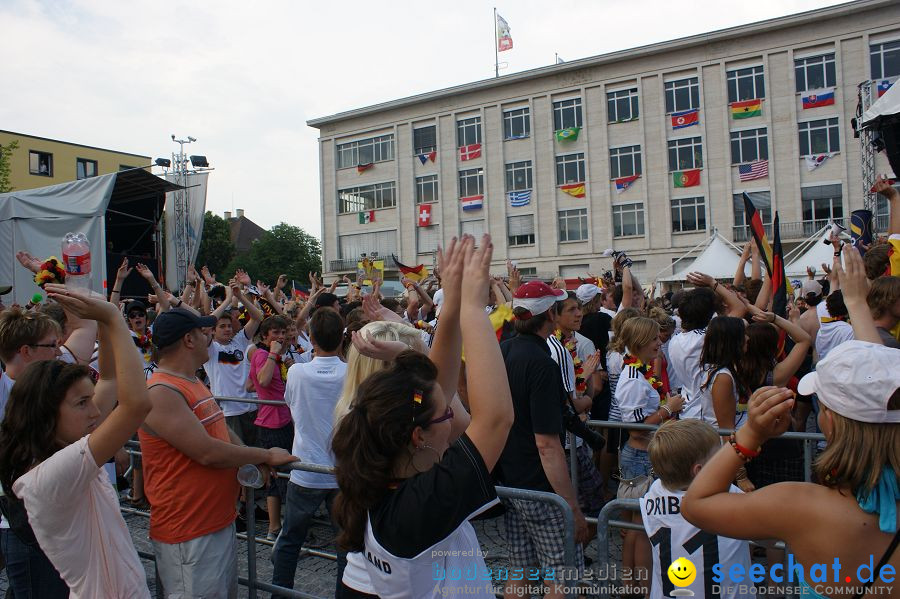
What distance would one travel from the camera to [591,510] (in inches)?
200

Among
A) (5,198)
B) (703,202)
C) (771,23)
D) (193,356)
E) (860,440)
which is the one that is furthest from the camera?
(703,202)

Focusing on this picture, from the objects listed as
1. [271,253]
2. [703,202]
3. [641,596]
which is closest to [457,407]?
[641,596]

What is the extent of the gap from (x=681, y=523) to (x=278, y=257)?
222ft

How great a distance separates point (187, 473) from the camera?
123 inches

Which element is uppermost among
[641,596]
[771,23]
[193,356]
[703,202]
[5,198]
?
[771,23]

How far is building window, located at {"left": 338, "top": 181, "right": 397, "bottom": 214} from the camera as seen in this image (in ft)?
159

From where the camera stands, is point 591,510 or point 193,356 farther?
point 591,510

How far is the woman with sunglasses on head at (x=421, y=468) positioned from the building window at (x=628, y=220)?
39.7 m

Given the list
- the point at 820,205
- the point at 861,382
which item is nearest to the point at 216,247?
the point at 820,205

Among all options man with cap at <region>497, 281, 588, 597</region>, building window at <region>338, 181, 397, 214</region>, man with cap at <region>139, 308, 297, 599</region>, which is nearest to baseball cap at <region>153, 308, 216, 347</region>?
man with cap at <region>139, 308, 297, 599</region>

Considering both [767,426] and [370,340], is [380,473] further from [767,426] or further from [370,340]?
[767,426]

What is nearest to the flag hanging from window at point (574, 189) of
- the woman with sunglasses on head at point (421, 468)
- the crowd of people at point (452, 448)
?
the crowd of people at point (452, 448)

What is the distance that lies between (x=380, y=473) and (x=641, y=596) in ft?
8.69

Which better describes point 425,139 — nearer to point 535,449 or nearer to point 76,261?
point 76,261
